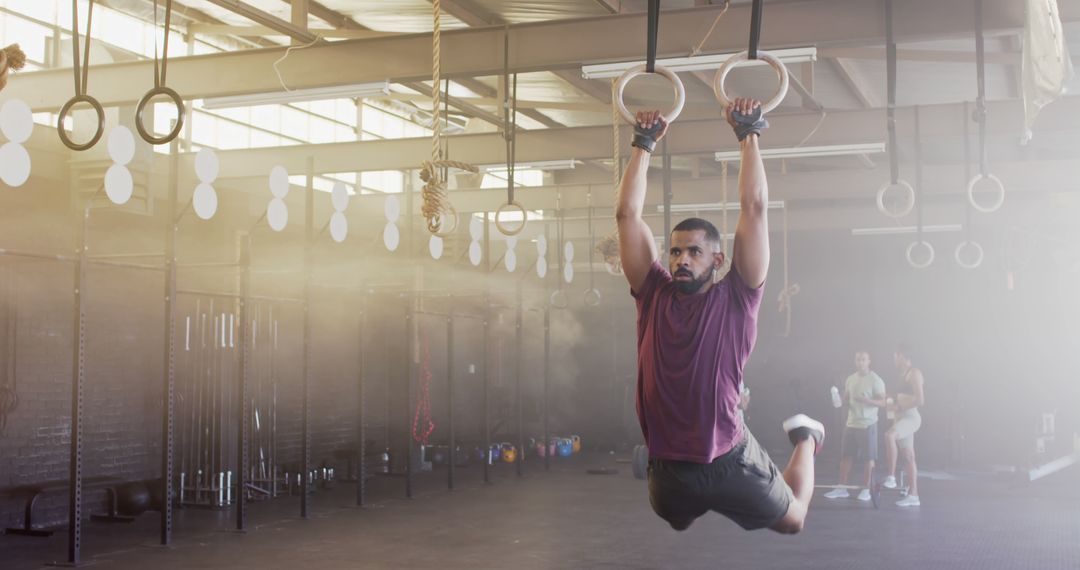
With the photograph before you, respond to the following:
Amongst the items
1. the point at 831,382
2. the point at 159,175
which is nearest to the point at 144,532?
the point at 159,175

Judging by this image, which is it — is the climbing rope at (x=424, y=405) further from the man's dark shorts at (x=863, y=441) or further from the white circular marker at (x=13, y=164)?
the white circular marker at (x=13, y=164)

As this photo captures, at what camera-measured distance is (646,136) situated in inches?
122

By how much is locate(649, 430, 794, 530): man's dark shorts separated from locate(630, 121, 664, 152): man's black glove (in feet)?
3.37

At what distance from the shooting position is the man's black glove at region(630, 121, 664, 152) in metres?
3.10

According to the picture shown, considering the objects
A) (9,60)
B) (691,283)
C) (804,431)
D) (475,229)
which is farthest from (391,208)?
(691,283)

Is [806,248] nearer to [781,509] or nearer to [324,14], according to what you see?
[324,14]

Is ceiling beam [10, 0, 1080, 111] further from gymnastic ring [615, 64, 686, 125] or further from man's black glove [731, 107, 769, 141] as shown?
man's black glove [731, 107, 769, 141]

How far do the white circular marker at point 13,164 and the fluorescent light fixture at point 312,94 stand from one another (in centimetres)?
152

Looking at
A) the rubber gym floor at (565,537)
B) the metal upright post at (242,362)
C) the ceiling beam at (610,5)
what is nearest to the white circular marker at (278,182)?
the metal upright post at (242,362)

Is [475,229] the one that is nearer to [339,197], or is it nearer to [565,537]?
[339,197]

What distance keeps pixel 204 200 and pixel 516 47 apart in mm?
2811

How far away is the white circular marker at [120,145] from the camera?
6.89m

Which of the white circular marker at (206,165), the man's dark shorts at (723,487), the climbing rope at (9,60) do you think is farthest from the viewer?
the white circular marker at (206,165)

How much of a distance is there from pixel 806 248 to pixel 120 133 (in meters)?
11.5
